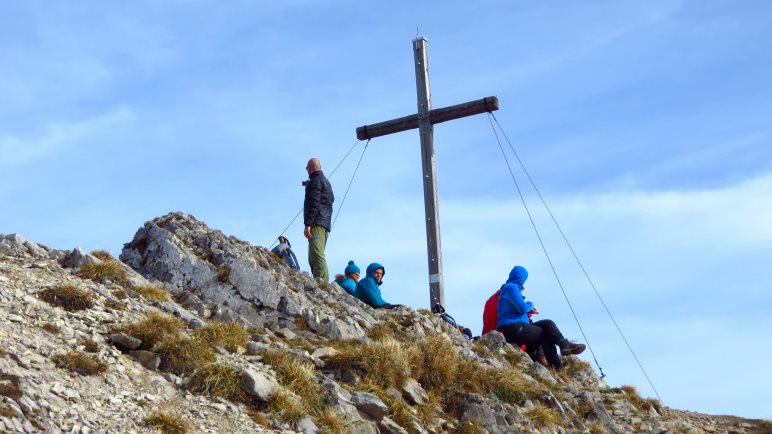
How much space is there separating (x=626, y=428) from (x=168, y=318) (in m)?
7.91

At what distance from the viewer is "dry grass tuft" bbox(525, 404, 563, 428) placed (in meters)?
14.8

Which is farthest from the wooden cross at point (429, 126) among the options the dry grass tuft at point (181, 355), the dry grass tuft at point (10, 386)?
the dry grass tuft at point (10, 386)

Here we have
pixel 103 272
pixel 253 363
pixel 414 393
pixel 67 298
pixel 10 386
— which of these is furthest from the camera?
pixel 103 272

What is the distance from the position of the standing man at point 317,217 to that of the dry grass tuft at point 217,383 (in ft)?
23.8

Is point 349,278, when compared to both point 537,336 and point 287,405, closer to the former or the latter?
point 537,336

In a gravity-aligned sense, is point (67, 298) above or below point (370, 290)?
below

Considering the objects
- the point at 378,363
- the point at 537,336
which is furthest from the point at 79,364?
the point at 537,336

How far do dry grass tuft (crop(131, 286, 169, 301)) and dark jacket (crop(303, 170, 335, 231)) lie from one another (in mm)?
5360

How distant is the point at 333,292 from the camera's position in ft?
59.8

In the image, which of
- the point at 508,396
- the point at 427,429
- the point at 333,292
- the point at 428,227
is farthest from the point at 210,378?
the point at 428,227

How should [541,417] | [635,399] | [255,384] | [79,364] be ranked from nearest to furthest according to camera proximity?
[79,364]
[255,384]
[541,417]
[635,399]

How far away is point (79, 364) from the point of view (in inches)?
448

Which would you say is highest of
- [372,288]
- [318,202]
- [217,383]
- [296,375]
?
[318,202]

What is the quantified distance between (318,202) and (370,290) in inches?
81.1
